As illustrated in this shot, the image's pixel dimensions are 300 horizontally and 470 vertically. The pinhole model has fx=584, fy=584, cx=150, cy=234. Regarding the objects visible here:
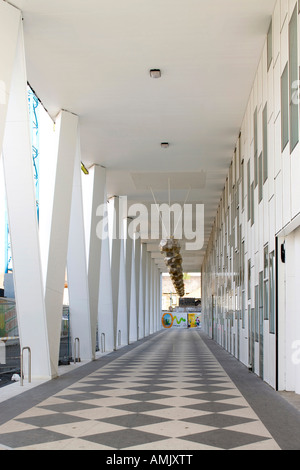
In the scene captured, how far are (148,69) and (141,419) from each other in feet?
20.3

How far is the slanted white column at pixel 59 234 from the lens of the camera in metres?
9.93

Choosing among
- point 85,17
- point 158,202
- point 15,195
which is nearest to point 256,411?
point 15,195

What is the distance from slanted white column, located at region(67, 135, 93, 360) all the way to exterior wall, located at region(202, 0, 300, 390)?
138 inches

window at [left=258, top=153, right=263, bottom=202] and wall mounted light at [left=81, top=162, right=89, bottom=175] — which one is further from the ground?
wall mounted light at [left=81, top=162, right=89, bottom=175]

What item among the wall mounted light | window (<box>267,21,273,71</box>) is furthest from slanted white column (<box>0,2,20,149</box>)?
the wall mounted light

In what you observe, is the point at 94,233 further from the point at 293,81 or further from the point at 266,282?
the point at 293,81

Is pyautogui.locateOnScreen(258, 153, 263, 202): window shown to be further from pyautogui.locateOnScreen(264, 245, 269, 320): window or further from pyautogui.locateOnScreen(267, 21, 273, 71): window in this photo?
pyautogui.locateOnScreen(267, 21, 273, 71): window

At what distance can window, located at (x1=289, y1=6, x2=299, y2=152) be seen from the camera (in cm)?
625

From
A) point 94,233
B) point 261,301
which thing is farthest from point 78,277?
point 261,301

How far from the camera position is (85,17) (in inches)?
314

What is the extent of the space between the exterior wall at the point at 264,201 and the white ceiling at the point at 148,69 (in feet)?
1.62

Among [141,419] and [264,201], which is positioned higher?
[264,201]

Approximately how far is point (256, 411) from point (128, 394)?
1.91 m

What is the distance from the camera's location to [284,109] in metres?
7.04
